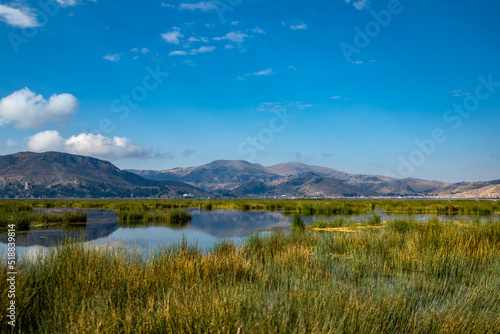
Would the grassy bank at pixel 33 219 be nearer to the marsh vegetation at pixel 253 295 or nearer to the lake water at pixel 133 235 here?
the lake water at pixel 133 235

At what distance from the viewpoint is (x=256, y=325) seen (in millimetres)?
4074

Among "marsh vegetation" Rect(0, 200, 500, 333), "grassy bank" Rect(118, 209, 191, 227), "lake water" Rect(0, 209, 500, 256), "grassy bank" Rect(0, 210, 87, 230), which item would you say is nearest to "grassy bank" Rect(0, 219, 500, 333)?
"marsh vegetation" Rect(0, 200, 500, 333)

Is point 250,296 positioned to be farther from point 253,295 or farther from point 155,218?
point 155,218

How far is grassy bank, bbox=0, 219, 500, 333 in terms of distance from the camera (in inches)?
166

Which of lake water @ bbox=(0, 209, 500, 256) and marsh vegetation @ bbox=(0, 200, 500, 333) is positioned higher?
marsh vegetation @ bbox=(0, 200, 500, 333)

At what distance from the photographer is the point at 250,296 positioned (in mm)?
4902

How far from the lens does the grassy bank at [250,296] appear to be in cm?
422

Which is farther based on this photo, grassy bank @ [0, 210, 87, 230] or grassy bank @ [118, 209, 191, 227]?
grassy bank @ [118, 209, 191, 227]

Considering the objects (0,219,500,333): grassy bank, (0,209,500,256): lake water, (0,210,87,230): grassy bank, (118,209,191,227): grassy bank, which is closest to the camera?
(0,219,500,333): grassy bank

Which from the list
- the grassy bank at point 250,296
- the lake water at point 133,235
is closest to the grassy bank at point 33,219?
the lake water at point 133,235

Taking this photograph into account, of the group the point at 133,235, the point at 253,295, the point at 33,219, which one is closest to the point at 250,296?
the point at 253,295

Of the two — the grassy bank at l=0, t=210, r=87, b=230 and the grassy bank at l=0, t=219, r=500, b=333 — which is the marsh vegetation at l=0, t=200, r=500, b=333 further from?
the grassy bank at l=0, t=210, r=87, b=230

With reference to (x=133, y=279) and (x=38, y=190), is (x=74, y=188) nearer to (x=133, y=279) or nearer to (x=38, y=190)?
(x=38, y=190)

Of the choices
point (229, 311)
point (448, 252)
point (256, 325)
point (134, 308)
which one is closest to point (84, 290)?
point (134, 308)
